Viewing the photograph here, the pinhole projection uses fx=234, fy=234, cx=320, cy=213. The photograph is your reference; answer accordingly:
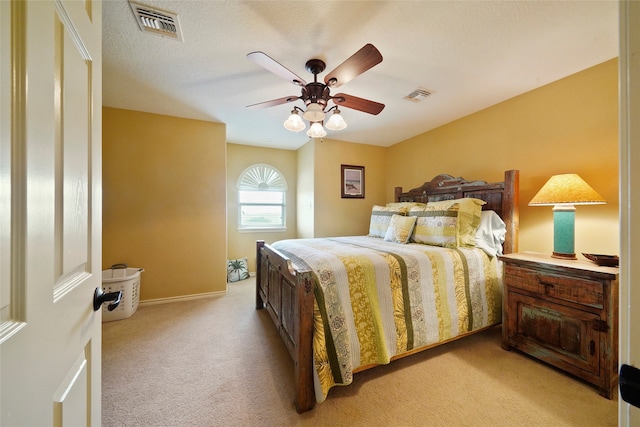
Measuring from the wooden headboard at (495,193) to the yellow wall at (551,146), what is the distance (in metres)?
0.22

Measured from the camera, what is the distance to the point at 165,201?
3137 mm

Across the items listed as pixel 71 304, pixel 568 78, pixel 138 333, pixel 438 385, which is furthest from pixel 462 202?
pixel 138 333

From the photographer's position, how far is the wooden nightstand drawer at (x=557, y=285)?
1.59m

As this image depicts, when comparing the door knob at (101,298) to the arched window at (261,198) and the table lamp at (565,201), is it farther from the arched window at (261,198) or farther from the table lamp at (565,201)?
the arched window at (261,198)

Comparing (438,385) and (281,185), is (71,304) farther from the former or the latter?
(281,185)

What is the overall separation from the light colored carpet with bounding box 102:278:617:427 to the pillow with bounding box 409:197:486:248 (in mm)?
947

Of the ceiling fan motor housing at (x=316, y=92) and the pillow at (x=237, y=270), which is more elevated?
the ceiling fan motor housing at (x=316, y=92)

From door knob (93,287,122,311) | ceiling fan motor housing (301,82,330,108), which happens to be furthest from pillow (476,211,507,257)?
door knob (93,287,122,311)

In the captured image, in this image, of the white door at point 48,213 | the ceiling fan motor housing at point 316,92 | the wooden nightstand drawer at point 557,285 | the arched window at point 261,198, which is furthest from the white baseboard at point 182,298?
the wooden nightstand drawer at point 557,285

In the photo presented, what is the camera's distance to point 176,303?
3.09 meters

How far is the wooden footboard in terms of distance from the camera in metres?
1.43

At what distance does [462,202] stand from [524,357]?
1.43m

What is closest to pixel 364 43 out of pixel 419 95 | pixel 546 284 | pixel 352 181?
pixel 419 95

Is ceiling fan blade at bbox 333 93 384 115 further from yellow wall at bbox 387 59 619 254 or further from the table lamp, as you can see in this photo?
yellow wall at bbox 387 59 619 254
